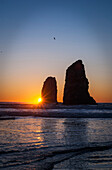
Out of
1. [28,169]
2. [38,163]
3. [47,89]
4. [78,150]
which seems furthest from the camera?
[47,89]

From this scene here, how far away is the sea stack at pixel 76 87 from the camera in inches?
3428

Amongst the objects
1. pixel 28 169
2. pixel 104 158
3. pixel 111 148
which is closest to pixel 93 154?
pixel 104 158

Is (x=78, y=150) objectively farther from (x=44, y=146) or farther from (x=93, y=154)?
(x=44, y=146)

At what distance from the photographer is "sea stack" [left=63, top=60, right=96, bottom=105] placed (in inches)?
3428

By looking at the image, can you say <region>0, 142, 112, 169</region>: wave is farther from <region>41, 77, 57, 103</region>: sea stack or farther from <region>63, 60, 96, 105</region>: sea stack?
<region>41, 77, 57, 103</region>: sea stack

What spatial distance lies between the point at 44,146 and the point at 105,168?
2504mm

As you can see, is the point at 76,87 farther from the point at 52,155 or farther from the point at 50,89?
the point at 52,155

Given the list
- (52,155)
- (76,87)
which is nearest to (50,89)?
(76,87)

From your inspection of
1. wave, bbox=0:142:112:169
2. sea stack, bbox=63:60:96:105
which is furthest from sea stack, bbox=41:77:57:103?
wave, bbox=0:142:112:169

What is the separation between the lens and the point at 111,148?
575 centimetres

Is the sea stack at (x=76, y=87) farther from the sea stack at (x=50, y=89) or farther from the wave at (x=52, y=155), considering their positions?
the wave at (x=52, y=155)

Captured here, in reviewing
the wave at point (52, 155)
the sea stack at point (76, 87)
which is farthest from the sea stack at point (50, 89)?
the wave at point (52, 155)

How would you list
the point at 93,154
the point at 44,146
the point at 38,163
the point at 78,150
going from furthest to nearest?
the point at 44,146, the point at 78,150, the point at 93,154, the point at 38,163

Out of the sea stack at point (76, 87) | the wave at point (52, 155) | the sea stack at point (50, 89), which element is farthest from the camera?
the sea stack at point (50, 89)
